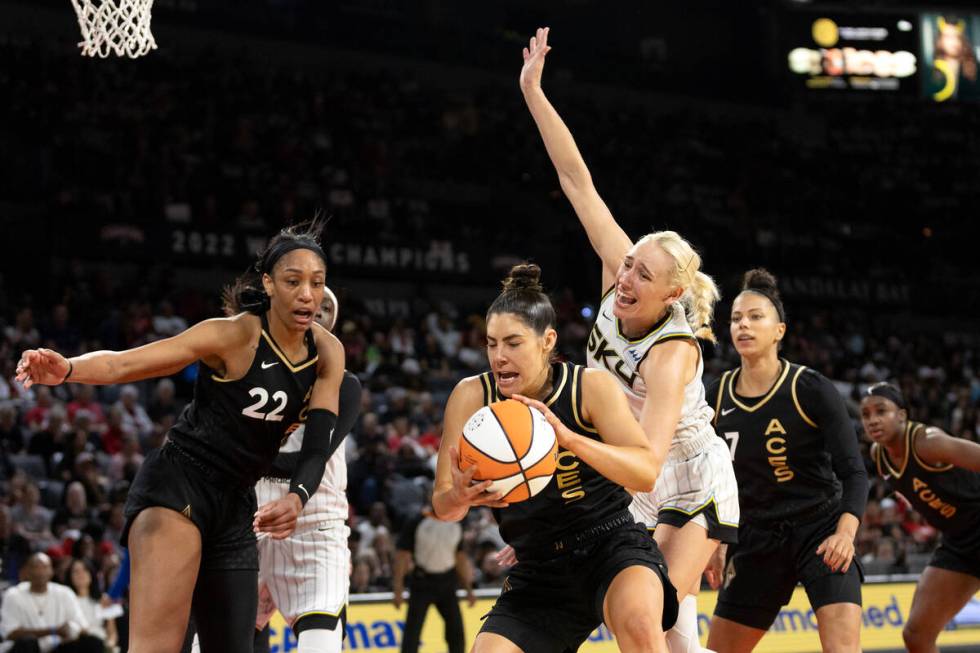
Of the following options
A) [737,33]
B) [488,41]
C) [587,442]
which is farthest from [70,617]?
[737,33]

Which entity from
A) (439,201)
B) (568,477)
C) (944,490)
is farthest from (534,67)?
(439,201)

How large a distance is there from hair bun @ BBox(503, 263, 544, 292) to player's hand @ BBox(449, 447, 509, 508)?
67 centimetres

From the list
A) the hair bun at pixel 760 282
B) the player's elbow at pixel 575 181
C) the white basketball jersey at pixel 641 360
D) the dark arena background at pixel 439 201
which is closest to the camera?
the white basketball jersey at pixel 641 360

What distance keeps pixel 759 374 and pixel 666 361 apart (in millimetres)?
1787

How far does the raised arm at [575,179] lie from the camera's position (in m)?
5.66

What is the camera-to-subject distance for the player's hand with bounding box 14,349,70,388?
453 centimetres

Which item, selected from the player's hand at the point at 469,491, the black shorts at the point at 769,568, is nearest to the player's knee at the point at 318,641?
the player's hand at the point at 469,491

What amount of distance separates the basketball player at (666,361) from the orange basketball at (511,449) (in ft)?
1.86

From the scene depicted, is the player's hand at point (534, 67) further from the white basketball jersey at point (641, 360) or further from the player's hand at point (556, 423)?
the player's hand at point (556, 423)

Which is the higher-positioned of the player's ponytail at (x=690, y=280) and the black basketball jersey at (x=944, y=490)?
the player's ponytail at (x=690, y=280)

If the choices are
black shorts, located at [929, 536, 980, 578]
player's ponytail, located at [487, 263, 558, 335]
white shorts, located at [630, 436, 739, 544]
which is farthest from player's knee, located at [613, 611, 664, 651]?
black shorts, located at [929, 536, 980, 578]

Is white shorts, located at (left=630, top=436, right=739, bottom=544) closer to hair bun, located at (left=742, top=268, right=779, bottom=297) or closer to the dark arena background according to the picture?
hair bun, located at (left=742, top=268, right=779, bottom=297)

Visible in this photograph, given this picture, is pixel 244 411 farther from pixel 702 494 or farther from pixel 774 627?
pixel 774 627

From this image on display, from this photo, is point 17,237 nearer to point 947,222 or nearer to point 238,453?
point 238,453
